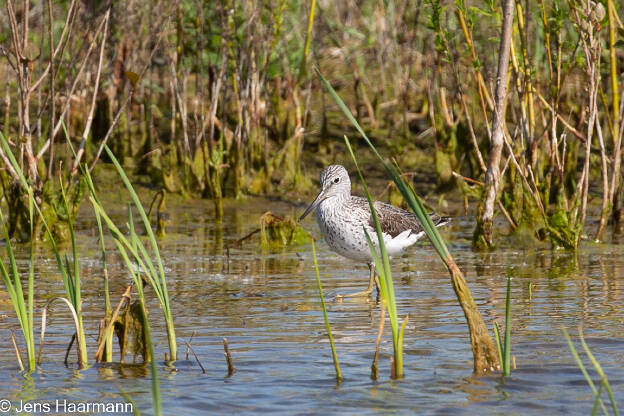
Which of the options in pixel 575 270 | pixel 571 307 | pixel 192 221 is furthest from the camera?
pixel 192 221

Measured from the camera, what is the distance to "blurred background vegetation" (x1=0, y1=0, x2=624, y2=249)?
8.02 meters

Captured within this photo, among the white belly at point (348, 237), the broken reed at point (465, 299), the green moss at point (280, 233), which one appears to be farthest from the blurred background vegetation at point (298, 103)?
the broken reed at point (465, 299)

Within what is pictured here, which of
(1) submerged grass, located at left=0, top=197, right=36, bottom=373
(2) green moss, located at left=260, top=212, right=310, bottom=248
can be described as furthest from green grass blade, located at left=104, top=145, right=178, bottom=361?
(2) green moss, located at left=260, top=212, right=310, bottom=248

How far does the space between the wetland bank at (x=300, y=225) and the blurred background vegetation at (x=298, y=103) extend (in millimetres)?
38

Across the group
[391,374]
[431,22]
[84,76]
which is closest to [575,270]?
Result: [431,22]

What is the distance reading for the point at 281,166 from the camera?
1177 centimetres

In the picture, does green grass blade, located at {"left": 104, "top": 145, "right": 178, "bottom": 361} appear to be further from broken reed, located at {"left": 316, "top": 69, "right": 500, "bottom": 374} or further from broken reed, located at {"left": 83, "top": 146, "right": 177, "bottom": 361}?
broken reed, located at {"left": 316, "top": 69, "right": 500, "bottom": 374}

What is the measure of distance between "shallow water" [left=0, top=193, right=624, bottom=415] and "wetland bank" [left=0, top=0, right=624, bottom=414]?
2cm

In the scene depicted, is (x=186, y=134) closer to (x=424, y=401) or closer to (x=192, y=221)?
(x=192, y=221)

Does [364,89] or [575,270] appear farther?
[364,89]

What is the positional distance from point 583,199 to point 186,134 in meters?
4.24

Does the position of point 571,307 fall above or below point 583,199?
below

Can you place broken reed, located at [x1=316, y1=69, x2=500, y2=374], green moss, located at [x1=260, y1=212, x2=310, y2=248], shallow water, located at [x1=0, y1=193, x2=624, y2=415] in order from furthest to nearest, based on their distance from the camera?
1. green moss, located at [x1=260, y1=212, x2=310, y2=248]
2. shallow water, located at [x1=0, y1=193, x2=624, y2=415]
3. broken reed, located at [x1=316, y1=69, x2=500, y2=374]

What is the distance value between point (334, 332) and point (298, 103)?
611cm
